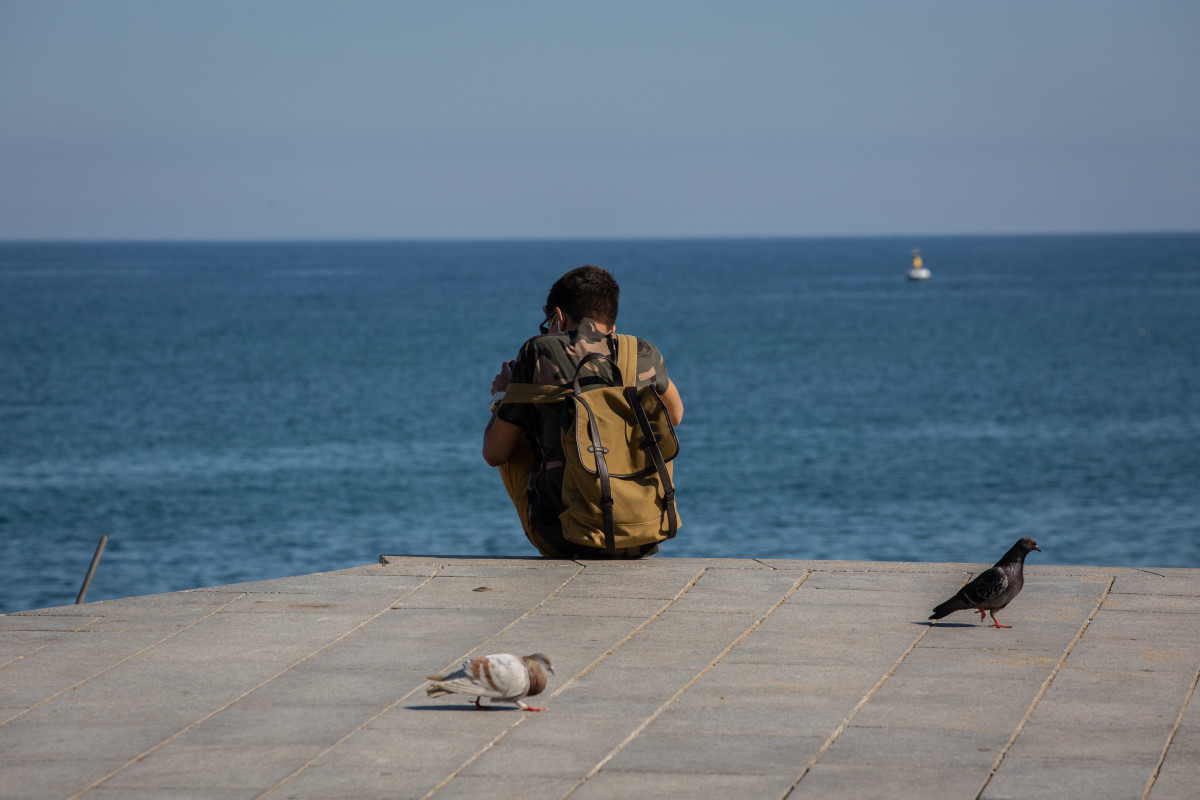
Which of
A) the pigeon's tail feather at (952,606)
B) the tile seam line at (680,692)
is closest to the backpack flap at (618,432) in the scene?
the tile seam line at (680,692)

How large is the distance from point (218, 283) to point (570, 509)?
5518 inches

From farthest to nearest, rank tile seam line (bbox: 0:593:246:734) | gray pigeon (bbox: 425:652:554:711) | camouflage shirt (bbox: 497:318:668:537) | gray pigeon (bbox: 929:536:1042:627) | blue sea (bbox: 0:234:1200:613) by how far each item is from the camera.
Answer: blue sea (bbox: 0:234:1200:613), camouflage shirt (bbox: 497:318:668:537), gray pigeon (bbox: 929:536:1042:627), tile seam line (bbox: 0:593:246:734), gray pigeon (bbox: 425:652:554:711)

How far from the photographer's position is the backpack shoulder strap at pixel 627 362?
600cm

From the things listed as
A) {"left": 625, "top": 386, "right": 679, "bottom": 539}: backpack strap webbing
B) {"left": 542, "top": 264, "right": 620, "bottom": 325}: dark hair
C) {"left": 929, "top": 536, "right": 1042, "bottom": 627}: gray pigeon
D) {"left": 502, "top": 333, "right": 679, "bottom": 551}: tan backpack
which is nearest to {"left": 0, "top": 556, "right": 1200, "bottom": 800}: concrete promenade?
{"left": 929, "top": 536, "right": 1042, "bottom": 627}: gray pigeon

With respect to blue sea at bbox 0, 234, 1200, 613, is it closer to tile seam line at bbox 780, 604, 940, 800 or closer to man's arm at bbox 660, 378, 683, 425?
man's arm at bbox 660, 378, 683, 425

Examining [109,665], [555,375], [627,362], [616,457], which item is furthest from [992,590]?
[109,665]

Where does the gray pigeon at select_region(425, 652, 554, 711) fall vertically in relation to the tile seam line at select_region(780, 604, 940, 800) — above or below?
above

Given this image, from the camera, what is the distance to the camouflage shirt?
598 cm

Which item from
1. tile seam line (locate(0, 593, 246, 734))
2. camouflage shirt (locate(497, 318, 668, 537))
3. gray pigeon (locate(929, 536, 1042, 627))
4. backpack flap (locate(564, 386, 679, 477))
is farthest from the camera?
camouflage shirt (locate(497, 318, 668, 537))

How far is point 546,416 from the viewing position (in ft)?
19.7

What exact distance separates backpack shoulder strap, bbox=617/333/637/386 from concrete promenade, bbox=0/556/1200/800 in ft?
2.91

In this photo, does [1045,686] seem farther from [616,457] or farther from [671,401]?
[671,401]

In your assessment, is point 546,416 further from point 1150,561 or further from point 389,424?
point 389,424

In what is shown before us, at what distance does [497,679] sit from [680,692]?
0.66 m
